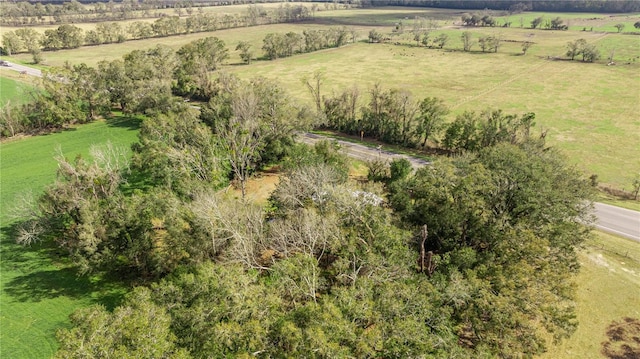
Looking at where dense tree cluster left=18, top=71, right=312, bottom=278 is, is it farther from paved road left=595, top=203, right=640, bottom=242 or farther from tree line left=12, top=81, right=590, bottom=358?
paved road left=595, top=203, right=640, bottom=242

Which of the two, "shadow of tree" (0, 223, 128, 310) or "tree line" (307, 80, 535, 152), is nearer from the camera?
"shadow of tree" (0, 223, 128, 310)

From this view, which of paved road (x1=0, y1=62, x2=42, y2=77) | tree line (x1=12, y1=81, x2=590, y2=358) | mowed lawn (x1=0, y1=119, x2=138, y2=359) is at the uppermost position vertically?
paved road (x1=0, y1=62, x2=42, y2=77)

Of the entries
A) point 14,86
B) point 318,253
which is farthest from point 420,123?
point 14,86

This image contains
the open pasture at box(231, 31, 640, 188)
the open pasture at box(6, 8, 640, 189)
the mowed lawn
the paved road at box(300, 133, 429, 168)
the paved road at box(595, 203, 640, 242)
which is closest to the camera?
the mowed lawn

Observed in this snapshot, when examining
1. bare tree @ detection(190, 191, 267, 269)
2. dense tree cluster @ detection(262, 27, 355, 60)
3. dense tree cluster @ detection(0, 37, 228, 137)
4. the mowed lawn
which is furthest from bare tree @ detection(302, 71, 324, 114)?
the mowed lawn

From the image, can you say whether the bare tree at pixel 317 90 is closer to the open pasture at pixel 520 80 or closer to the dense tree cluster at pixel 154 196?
the open pasture at pixel 520 80

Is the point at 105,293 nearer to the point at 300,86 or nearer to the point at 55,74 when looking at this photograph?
the point at 55,74

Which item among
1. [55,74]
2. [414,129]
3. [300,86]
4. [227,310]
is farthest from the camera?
[300,86]

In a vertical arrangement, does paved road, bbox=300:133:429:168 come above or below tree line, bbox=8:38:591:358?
below

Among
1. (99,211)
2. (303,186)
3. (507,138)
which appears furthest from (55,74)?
(507,138)

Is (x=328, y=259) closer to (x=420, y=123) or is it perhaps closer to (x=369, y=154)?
(x=369, y=154)
